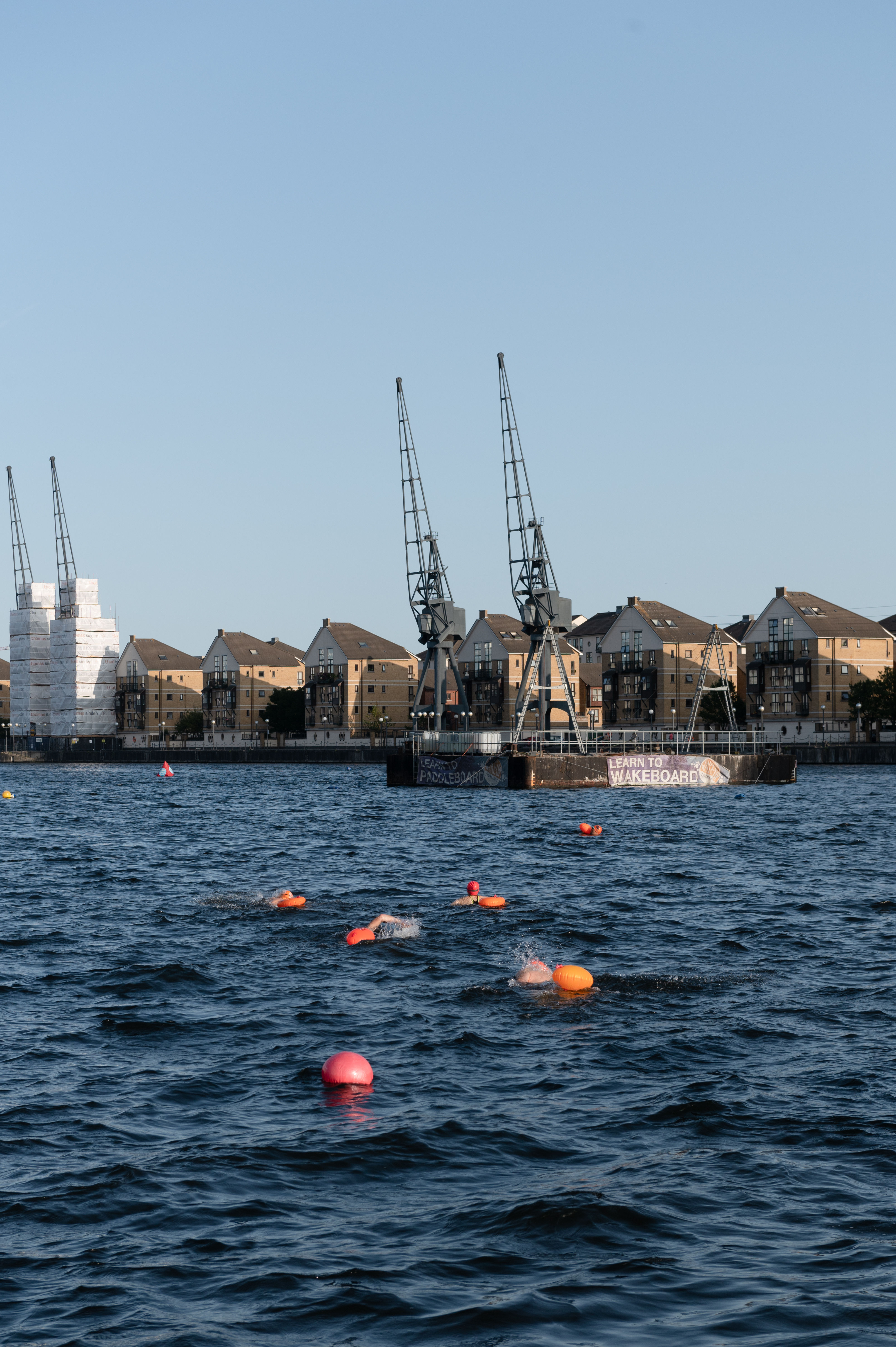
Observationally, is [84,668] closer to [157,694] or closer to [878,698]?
[157,694]

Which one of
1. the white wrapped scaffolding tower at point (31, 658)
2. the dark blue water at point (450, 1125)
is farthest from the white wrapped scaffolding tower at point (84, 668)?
the dark blue water at point (450, 1125)

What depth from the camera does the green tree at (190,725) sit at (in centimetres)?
18975

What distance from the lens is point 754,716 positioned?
144 metres

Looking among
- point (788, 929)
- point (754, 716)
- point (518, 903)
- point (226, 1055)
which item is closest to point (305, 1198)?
point (226, 1055)

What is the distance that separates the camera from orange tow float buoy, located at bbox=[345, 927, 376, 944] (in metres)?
22.4

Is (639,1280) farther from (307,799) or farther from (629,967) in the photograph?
(307,799)

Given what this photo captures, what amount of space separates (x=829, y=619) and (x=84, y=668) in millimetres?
101082

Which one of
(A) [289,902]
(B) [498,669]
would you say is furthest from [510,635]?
(A) [289,902]

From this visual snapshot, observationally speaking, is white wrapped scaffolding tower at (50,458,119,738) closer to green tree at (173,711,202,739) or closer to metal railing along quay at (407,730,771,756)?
green tree at (173,711,202,739)

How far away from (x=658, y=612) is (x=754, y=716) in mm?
18263

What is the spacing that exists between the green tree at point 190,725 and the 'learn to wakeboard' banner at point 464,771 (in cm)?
10977

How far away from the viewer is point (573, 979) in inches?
709

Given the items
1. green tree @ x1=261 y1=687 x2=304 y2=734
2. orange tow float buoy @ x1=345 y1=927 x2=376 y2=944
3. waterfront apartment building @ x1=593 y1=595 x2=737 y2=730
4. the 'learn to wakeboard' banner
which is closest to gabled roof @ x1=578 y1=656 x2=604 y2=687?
waterfront apartment building @ x1=593 y1=595 x2=737 y2=730

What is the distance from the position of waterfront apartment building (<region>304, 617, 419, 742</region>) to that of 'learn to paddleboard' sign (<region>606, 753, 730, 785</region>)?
86486 mm
